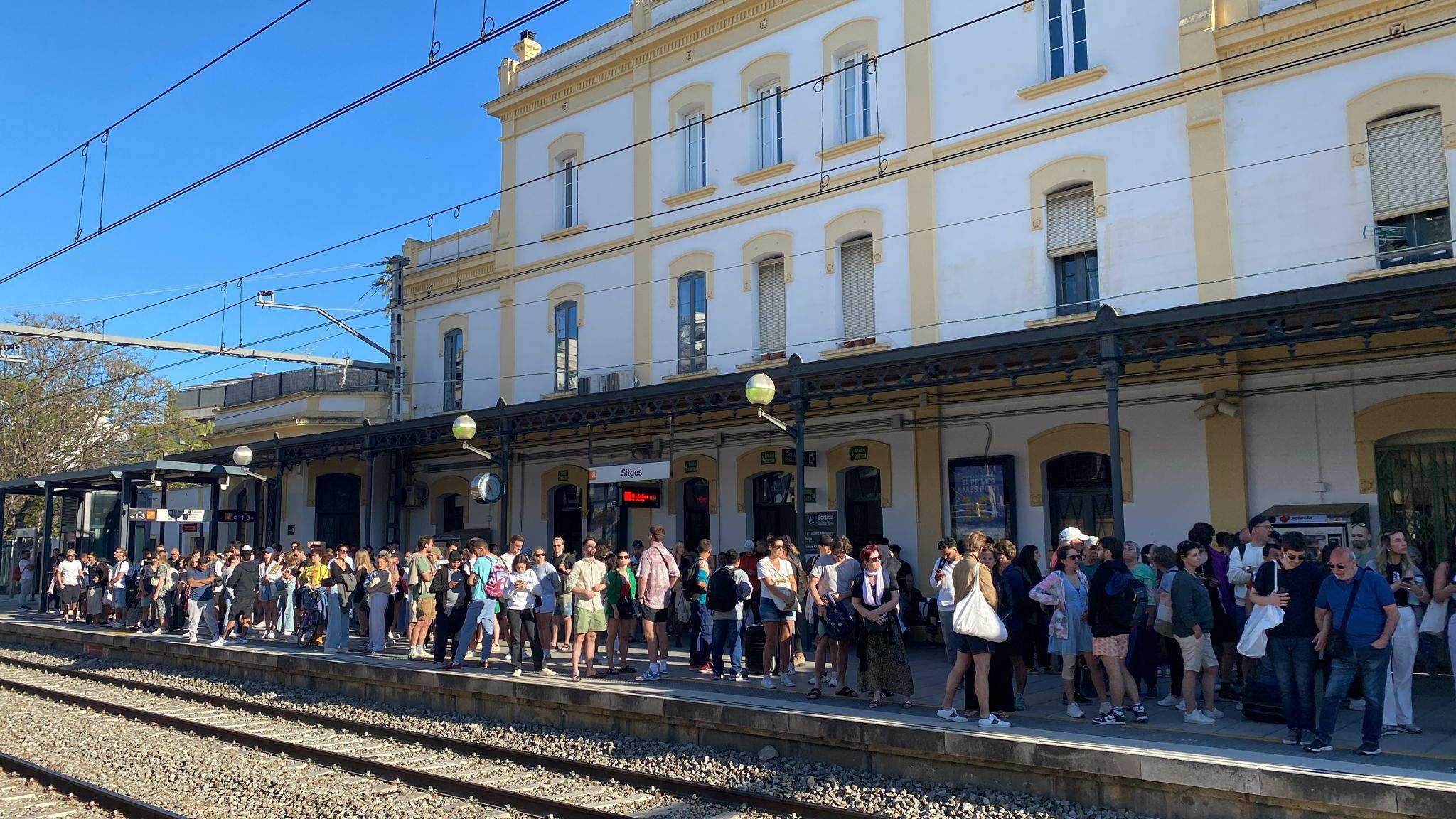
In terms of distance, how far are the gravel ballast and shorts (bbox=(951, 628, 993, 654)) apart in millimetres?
1235

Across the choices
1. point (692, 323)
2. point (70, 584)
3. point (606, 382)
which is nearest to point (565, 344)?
point (606, 382)

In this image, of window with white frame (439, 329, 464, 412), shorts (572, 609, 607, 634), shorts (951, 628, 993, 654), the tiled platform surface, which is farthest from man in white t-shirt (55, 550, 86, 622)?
shorts (951, 628, 993, 654)

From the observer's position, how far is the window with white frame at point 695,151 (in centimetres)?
2105

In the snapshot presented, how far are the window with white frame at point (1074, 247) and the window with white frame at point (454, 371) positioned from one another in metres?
14.6

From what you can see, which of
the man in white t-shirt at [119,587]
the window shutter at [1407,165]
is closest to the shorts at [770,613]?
the window shutter at [1407,165]

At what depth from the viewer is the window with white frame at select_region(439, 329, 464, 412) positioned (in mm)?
25359

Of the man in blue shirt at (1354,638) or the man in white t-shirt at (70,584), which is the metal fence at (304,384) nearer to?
the man in white t-shirt at (70,584)

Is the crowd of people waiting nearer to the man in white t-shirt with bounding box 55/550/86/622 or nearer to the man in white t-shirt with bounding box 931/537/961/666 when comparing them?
the man in white t-shirt with bounding box 931/537/961/666

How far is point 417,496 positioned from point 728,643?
14679 millimetres

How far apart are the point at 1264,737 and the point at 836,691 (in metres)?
4.28

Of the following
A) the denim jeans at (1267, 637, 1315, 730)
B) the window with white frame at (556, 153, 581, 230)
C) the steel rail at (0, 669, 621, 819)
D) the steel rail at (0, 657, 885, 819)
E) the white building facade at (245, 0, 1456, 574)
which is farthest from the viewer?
the window with white frame at (556, 153, 581, 230)

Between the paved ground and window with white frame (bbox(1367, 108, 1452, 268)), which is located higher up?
window with white frame (bbox(1367, 108, 1452, 268))

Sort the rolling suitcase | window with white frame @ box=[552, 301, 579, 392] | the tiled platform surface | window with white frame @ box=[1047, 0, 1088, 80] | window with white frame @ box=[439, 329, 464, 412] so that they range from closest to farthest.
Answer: the tiled platform surface, the rolling suitcase, window with white frame @ box=[1047, 0, 1088, 80], window with white frame @ box=[552, 301, 579, 392], window with white frame @ box=[439, 329, 464, 412]

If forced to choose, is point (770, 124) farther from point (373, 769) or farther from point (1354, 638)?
point (1354, 638)
